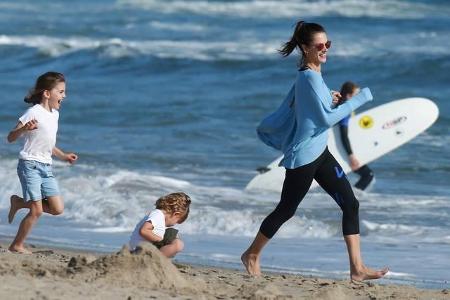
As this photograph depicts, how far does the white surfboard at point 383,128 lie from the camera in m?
12.9

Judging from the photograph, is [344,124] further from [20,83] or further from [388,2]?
[388,2]

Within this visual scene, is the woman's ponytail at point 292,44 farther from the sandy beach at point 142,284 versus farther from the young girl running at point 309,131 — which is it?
the sandy beach at point 142,284

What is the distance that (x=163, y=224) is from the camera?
6746 millimetres

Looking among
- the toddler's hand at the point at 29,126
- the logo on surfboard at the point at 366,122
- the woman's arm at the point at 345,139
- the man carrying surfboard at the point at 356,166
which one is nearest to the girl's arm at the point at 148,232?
the toddler's hand at the point at 29,126

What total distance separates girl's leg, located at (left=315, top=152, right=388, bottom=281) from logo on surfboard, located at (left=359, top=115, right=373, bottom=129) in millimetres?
6300

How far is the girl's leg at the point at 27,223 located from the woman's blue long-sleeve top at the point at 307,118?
151 centimetres

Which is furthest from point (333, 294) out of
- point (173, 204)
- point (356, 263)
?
point (173, 204)

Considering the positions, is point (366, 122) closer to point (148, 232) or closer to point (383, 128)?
point (383, 128)

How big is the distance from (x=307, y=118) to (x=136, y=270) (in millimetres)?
1283

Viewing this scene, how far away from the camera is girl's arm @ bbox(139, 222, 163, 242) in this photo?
6.62 m

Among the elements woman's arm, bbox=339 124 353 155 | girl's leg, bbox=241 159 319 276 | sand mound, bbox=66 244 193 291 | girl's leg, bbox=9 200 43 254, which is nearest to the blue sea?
woman's arm, bbox=339 124 353 155

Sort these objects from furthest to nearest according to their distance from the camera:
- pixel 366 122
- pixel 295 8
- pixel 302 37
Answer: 1. pixel 295 8
2. pixel 366 122
3. pixel 302 37

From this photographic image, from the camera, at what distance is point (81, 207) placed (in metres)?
10.6

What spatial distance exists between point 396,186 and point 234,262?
4.66m
